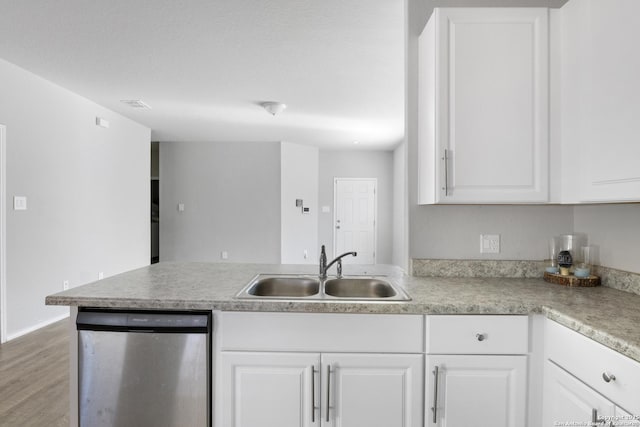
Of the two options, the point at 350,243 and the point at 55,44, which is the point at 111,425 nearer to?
the point at 55,44

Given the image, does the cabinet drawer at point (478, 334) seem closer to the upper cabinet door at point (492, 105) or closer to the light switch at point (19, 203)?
the upper cabinet door at point (492, 105)

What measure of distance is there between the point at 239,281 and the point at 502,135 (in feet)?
4.58

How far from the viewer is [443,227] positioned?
1829 millimetres

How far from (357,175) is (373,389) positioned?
235 inches

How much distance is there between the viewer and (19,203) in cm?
303

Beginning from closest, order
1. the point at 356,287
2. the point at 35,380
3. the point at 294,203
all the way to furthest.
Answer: the point at 356,287
the point at 35,380
the point at 294,203

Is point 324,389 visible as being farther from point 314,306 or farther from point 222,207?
point 222,207

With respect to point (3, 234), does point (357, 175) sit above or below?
above

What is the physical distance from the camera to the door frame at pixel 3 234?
287cm

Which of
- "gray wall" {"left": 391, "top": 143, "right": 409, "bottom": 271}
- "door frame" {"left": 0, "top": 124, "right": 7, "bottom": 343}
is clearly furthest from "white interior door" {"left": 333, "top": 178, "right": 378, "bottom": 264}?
"door frame" {"left": 0, "top": 124, "right": 7, "bottom": 343}

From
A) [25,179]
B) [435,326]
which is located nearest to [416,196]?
[435,326]

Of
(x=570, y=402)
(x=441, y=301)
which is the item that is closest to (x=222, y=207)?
(x=441, y=301)

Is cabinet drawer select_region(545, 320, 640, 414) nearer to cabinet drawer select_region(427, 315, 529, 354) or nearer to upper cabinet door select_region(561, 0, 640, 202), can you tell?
cabinet drawer select_region(427, 315, 529, 354)

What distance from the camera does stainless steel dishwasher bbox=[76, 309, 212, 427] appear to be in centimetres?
128
